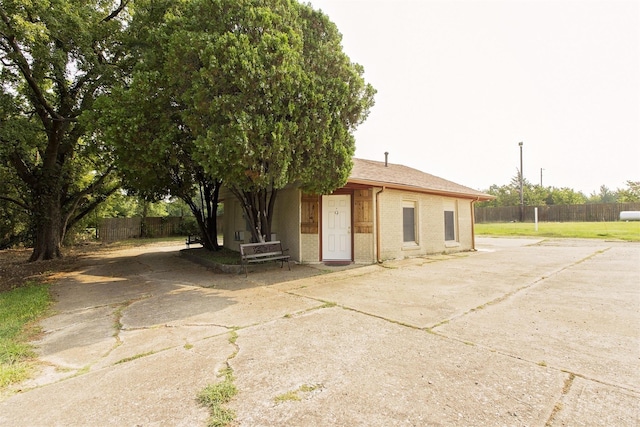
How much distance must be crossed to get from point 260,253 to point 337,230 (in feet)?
9.11

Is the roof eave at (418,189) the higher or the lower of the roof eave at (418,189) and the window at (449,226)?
the higher

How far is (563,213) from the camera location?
32938mm

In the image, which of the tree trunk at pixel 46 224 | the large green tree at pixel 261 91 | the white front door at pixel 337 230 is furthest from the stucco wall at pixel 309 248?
the tree trunk at pixel 46 224

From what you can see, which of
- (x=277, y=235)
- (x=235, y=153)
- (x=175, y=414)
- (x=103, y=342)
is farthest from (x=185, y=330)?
(x=277, y=235)

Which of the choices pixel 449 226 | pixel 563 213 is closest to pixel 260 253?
pixel 449 226

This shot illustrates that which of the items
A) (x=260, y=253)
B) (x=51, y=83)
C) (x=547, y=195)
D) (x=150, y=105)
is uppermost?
(x=51, y=83)

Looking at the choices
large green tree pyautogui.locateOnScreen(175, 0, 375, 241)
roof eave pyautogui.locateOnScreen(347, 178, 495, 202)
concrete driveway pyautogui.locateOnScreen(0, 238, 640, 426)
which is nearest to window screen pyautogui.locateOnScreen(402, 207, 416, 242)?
roof eave pyautogui.locateOnScreen(347, 178, 495, 202)

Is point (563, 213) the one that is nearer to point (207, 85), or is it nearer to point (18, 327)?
point (207, 85)

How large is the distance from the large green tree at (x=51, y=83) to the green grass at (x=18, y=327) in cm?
454

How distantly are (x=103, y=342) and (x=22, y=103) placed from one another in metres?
12.2

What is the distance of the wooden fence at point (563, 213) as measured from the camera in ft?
102

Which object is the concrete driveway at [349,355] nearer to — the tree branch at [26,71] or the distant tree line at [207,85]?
the distant tree line at [207,85]

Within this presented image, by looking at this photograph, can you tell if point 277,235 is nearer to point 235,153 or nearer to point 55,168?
point 235,153

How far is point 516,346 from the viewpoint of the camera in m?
3.45
